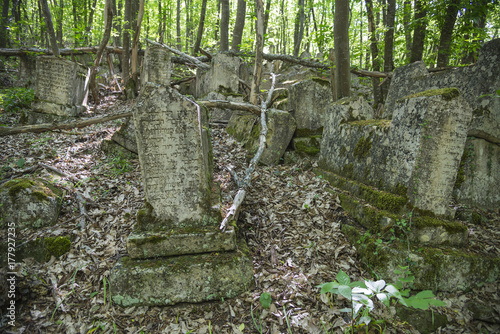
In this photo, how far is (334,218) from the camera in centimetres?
397

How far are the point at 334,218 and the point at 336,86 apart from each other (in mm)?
3474

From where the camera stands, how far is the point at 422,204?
319cm

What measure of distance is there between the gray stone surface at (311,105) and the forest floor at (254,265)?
1.22 m

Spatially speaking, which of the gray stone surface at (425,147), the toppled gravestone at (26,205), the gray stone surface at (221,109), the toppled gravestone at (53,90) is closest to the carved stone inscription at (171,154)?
the toppled gravestone at (26,205)

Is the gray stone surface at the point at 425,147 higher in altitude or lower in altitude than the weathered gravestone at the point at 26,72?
Answer: lower

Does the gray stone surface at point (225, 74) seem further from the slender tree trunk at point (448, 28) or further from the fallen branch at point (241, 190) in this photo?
the slender tree trunk at point (448, 28)

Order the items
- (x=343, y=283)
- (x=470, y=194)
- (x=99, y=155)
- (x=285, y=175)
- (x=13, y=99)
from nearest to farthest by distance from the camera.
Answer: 1. (x=343, y=283)
2. (x=470, y=194)
3. (x=285, y=175)
4. (x=99, y=155)
5. (x=13, y=99)

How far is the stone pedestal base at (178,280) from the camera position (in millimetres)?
2945

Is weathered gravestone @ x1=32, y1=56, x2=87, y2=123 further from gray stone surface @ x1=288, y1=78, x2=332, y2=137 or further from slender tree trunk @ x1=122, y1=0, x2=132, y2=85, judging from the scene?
gray stone surface @ x1=288, y1=78, x2=332, y2=137

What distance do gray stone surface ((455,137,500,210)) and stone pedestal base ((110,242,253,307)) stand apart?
394 centimetres

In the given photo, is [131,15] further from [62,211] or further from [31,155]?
[62,211]

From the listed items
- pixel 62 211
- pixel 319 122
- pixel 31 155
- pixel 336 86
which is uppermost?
pixel 336 86

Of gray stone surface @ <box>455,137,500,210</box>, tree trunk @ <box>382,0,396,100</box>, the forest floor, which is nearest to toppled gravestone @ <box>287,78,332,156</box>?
the forest floor

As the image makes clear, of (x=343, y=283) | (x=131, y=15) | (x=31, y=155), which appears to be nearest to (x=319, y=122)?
(x=343, y=283)
